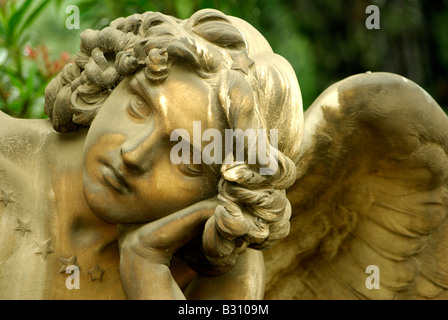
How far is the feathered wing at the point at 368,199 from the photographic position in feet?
6.55

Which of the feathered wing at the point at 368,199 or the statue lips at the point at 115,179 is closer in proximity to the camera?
the statue lips at the point at 115,179

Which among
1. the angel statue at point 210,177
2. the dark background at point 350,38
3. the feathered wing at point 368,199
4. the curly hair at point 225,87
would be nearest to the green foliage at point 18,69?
the dark background at point 350,38

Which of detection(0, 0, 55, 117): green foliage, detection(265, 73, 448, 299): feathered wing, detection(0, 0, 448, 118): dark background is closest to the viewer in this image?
detection(265, 73, 448, 299): feathered wing

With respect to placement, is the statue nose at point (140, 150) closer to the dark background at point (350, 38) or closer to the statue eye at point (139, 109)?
the statue eye at point (139, 109)

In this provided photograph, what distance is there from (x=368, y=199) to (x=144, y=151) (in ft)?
2.68

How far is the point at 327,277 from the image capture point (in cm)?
230

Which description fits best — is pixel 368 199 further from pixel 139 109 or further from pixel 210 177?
pixel 139 109

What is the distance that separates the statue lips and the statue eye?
11 cm

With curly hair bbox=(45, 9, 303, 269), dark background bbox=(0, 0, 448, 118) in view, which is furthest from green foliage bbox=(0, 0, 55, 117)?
curly hair bbox=(45, 9, 303, 269)

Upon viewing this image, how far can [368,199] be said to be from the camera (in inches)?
85.7

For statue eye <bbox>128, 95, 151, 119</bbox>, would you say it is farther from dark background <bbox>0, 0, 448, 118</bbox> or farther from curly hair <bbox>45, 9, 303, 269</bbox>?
dark background <bbox>0, 0, 448, 118</bbox>

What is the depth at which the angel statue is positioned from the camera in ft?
5.14

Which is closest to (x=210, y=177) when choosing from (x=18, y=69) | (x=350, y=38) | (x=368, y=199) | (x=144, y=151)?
(x=144, y=151)

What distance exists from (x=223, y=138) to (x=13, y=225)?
53cm
